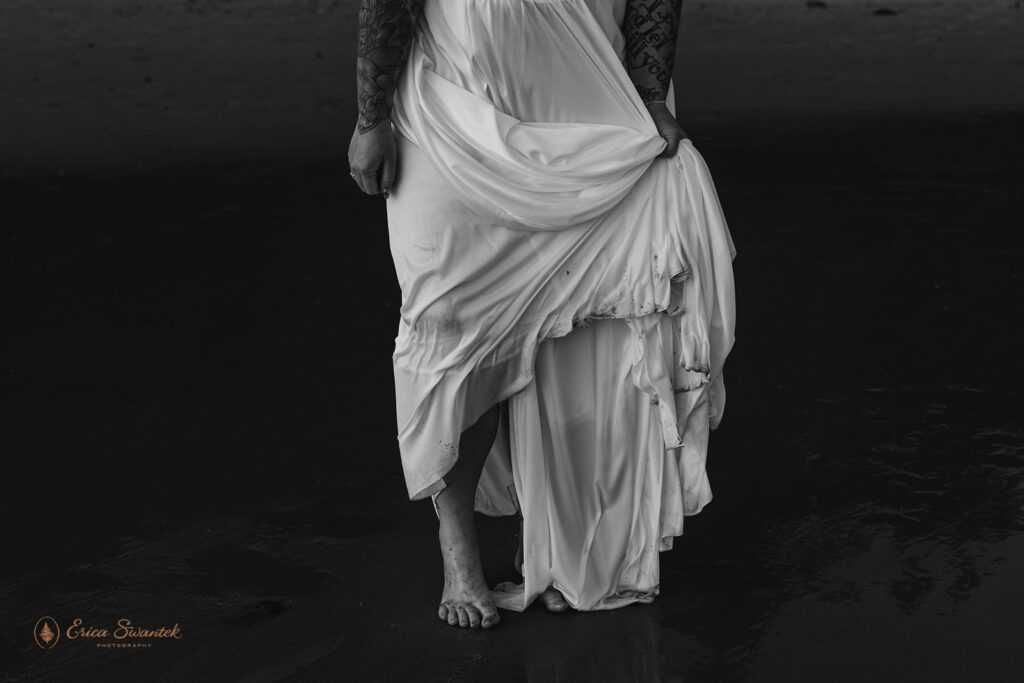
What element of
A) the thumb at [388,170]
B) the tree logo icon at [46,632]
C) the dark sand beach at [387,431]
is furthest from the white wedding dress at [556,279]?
the tree logo icon at [46,632]

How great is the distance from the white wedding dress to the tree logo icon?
91 centimetres

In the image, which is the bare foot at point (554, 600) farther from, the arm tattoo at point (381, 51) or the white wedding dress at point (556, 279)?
the arm tattoo at point (381, 51)

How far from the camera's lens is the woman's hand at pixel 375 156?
2998 mm

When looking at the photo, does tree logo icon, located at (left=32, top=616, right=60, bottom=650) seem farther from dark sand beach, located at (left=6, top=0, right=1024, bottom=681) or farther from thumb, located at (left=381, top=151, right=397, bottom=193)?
thumb, located at (left=381, top=151, right=397, bottom=193)

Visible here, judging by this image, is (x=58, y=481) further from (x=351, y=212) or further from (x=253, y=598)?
(x=351, y=212)

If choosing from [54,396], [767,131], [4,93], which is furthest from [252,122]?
[54,396]

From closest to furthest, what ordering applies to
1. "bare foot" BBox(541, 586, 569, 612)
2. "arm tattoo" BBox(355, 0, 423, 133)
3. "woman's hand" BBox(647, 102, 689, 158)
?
"arm tattoo" BBox(355, 0, 423, 133)
"woman's hand" BBox(647, 102, 689, 158)
"bare foot" BBox(541, 586, 569, 612)

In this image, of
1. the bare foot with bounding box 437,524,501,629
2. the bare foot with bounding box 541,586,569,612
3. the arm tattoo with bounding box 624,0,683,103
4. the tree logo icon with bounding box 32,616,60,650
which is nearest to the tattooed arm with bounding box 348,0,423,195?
the arm tattoo with bounding box 624,0,683,103

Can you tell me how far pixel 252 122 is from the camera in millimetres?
9992

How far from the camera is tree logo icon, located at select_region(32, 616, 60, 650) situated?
316 cm

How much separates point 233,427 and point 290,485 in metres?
0.51

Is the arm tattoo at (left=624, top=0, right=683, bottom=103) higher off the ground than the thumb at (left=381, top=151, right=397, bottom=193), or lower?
higher

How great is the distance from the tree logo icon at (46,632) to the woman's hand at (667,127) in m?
1.77

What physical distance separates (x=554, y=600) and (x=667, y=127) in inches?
44.2
